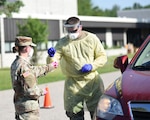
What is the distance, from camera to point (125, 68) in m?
5.99

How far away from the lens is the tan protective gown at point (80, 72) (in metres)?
5.99

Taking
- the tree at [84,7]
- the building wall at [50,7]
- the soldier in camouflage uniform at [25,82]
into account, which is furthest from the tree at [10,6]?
the tree at [84,7]

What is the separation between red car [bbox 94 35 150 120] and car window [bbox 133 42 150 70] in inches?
3.1

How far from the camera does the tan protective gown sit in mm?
5988

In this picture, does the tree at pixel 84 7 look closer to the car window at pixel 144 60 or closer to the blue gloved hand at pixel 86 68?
the car window at pixel 144 60

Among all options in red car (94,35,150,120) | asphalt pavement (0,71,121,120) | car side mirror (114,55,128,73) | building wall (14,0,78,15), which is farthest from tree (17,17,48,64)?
red car (94,35,150,120)

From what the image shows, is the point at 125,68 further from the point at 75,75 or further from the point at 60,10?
the point at 60,10

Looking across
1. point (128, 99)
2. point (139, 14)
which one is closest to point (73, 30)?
point (128, 99)

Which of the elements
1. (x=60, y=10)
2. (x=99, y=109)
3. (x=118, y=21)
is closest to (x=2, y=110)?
(x=99, y=109)

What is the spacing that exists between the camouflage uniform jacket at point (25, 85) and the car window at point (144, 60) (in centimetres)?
134

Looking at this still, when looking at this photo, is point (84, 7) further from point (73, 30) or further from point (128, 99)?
point (128, 99)

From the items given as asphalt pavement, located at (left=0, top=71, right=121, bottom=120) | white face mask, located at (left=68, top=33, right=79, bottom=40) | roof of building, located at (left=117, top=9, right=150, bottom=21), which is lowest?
asphalt pavement, located at (left=0, top=71, right=121, bottom=120)

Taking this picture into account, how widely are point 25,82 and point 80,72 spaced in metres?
1.03

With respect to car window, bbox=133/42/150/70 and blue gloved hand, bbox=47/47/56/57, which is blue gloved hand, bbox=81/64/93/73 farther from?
car window, bbox=133/42/150/70
